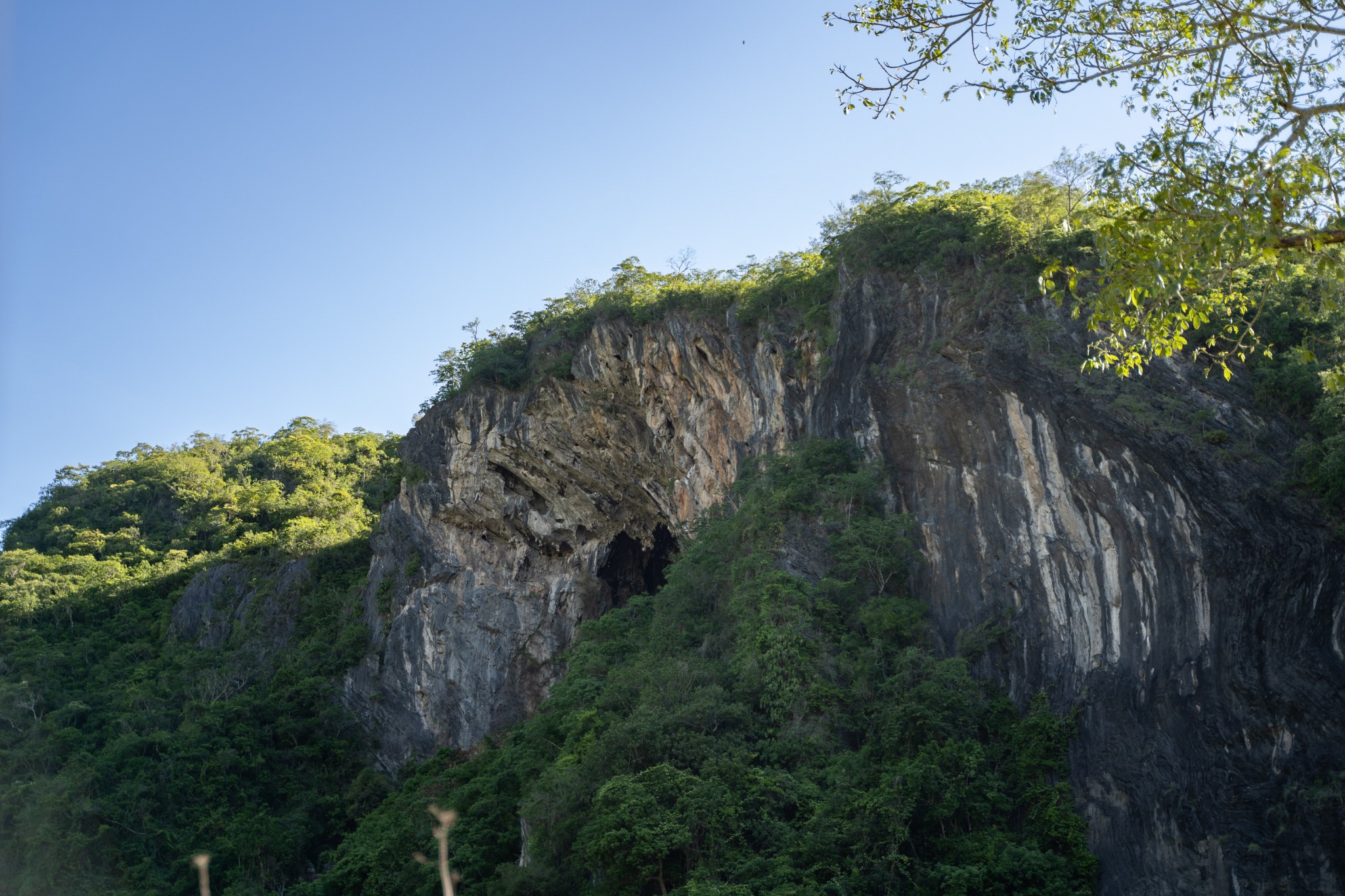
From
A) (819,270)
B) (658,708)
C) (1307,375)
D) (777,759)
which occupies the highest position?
(819,270)

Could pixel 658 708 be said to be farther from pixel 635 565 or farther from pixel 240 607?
pixel 240 607

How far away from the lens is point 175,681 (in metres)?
26.4

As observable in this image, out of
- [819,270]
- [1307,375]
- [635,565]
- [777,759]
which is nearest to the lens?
[1307,375]

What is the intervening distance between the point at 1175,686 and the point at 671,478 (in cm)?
1368

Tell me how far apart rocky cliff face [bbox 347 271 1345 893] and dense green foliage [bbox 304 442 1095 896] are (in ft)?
2.46

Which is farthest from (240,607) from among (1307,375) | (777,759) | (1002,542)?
(1307,375)

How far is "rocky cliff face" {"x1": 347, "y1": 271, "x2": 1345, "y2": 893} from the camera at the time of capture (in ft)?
39.6

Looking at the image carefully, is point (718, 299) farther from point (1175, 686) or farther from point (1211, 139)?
point (1211, 139)

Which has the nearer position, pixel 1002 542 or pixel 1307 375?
pixel 1307 375

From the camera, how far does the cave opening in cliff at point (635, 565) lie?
27.1 metres

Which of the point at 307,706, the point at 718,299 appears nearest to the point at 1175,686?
the point at 718,299

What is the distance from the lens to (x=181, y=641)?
1131 inches

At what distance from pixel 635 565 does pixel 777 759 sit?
1302cm

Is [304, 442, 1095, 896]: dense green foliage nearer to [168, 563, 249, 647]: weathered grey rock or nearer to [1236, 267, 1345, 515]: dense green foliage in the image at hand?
[1236, 267, 1345, 515]: dense green foliage
